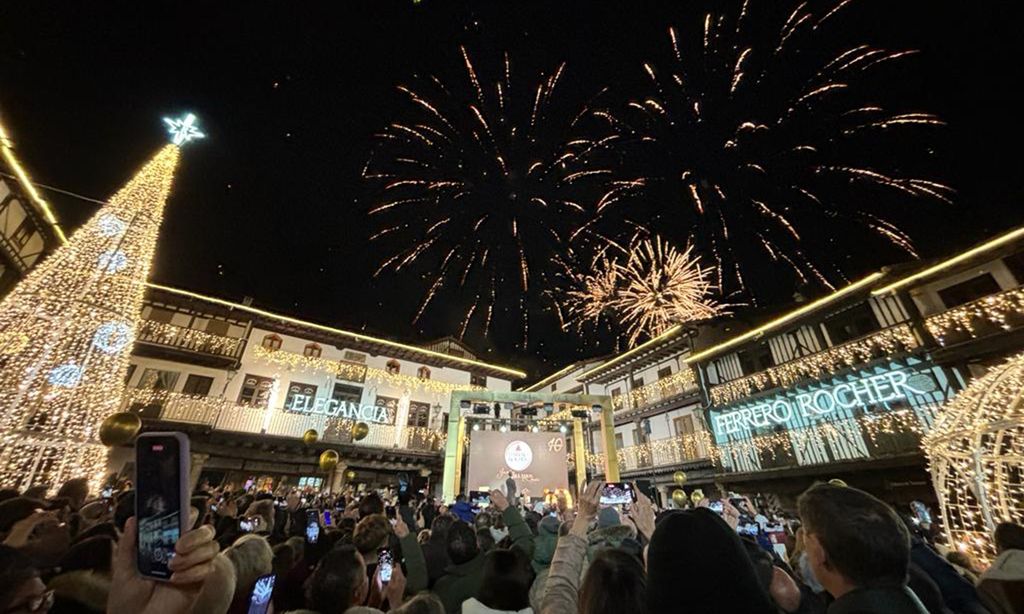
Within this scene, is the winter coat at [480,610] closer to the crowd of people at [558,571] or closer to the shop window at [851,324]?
the crowd of people at [558,571]

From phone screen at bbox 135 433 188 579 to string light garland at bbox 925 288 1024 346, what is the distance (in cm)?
1948

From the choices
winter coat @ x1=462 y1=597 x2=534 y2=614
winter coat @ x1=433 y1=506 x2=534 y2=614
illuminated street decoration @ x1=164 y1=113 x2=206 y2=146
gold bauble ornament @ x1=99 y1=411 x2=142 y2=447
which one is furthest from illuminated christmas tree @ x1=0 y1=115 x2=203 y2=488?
winter coat @ x1=462 y1=597 x2=534 y2=614

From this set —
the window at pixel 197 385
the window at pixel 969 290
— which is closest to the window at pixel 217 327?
the window at pixel 197 385

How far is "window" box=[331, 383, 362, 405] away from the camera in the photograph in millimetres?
22094

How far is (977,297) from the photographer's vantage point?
13539 mm

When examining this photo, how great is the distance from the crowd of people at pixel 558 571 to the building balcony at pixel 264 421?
54.0 ft

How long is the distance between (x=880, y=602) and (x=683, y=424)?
22.9m

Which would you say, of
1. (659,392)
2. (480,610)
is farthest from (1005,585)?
(659,392)

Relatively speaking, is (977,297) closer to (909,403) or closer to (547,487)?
(909,403)

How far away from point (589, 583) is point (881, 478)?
18706 millimetres

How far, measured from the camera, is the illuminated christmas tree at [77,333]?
740cm

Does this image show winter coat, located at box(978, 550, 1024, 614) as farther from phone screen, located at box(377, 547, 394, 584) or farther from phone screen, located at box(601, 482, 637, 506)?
phone screen, located at box(377, 547, 394, 584)

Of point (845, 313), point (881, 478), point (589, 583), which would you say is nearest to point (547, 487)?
point (881, 478)

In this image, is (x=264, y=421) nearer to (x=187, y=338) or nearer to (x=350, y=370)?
(x=350, y=370)
